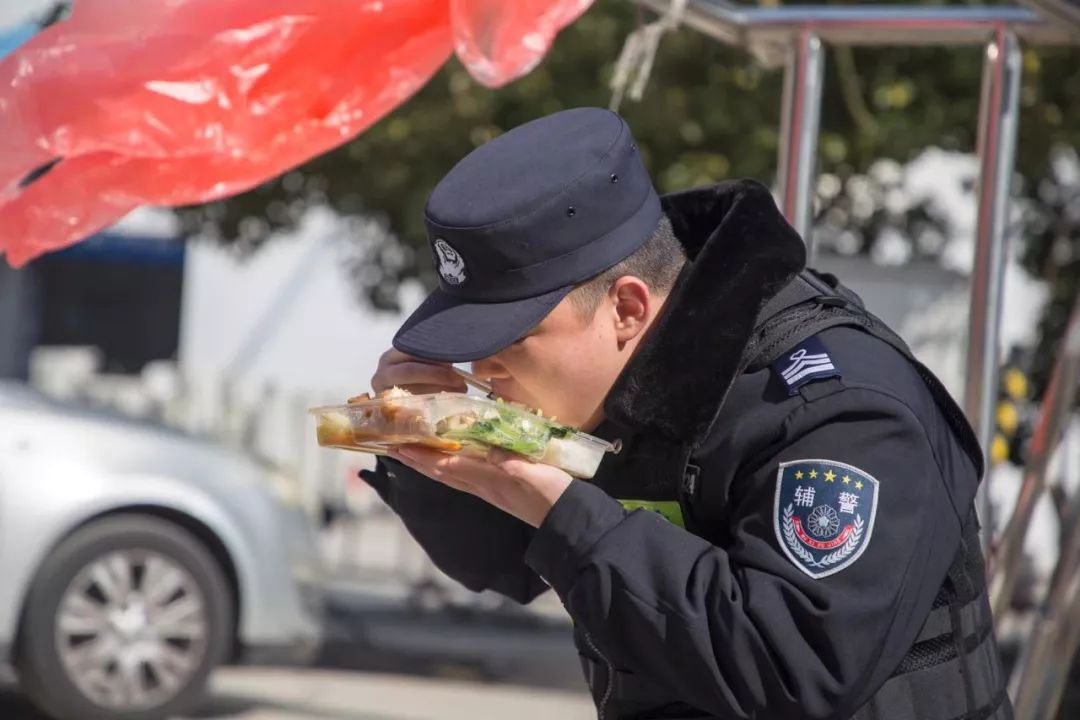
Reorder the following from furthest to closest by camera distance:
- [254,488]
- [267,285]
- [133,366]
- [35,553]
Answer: [133,366], [267,285], [254,488], [35,553]

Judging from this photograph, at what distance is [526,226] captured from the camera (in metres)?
1.90

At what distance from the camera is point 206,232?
28.5 ft

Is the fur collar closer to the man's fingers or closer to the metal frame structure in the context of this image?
the man's fingers

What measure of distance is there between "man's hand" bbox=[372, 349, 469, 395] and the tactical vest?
0.29 meters

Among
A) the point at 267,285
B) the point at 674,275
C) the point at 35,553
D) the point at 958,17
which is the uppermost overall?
the point at 267,285

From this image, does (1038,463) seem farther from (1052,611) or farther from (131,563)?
(131,563)

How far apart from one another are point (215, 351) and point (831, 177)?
9.76 metres

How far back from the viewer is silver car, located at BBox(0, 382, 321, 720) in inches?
229

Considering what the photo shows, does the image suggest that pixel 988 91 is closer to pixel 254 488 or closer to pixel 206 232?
pixel 254 488

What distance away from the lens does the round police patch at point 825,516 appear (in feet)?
5.62

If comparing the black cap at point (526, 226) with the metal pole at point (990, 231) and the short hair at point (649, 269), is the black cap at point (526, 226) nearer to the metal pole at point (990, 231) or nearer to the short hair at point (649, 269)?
the short hair at point (649, 269)

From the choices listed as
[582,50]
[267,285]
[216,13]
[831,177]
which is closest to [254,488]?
[582,50]

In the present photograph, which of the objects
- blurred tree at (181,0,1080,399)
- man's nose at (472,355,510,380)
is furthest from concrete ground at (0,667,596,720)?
man's nose at (472,355,510,380)

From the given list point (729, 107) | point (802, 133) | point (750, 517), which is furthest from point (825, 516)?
point (729, 107)
